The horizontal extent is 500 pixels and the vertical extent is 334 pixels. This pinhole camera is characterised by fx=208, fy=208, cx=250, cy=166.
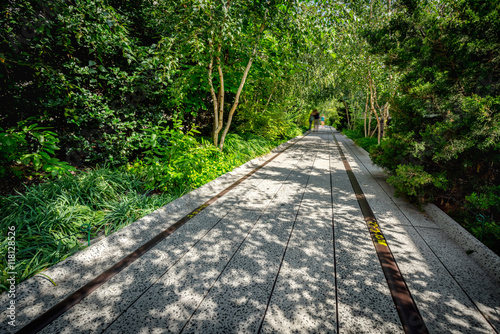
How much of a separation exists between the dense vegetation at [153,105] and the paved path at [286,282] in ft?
2.40

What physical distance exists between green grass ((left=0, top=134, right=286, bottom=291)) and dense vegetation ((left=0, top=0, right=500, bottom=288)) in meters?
0.02

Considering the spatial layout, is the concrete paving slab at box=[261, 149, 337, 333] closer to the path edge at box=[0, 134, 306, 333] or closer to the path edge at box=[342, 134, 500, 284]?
the path edge at box=[342, 134, 500, 284]

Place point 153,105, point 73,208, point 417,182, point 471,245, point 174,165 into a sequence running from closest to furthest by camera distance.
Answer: point 471,245 → point 73,208 → point 417,182 → point 174,165 → point 153,105

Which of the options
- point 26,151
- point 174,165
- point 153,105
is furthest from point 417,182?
point 26,151

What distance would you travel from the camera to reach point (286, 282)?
186 cm

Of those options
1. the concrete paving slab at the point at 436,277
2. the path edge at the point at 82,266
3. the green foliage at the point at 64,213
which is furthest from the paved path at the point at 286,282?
the green foliage at the point at 64,213

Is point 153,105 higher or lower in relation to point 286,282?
higher

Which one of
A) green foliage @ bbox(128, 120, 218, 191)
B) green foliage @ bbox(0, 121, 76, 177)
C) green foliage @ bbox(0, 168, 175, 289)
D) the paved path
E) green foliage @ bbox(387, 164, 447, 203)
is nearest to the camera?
the paved path

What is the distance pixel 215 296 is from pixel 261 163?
5.45 metres

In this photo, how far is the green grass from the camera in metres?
2.00

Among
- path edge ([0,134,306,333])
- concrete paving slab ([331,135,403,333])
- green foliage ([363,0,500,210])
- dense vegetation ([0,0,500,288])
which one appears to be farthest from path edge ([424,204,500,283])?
path edge ([0,134,306,333])

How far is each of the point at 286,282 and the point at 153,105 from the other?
439 cm

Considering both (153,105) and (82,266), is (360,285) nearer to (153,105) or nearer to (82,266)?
(82,266)

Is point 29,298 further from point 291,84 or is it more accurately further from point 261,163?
point 291,84
